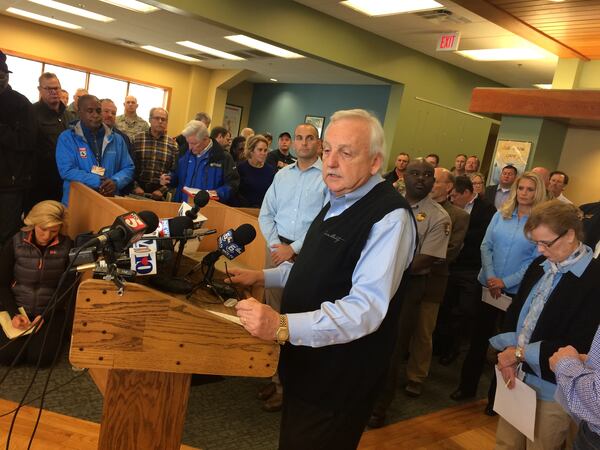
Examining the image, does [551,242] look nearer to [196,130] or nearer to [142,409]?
[142,409]

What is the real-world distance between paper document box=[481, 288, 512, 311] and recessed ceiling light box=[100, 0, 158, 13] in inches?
277

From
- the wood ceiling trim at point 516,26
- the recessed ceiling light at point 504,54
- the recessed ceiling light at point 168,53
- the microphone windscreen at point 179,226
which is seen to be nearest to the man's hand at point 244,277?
the microphone windscreen at point 179,226

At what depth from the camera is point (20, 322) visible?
2961mm

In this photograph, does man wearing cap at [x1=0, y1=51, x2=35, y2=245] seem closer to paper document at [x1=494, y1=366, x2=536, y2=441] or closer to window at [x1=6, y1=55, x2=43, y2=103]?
paper document at [x1=494, y1=366, x2=536, y2=441]

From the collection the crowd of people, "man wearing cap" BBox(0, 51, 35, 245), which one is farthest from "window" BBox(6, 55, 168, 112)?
"man wearing cap" BBox(0, 51, 35, 245)

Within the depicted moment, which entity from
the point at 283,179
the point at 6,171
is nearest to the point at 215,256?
the point at 283,179

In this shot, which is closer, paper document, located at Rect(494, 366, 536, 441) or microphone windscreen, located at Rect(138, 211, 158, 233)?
microphone windscreen, located at Rect(138, 211, 158, 233)

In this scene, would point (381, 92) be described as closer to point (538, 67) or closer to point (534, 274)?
point (538, 67)

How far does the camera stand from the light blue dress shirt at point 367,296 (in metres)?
1.35

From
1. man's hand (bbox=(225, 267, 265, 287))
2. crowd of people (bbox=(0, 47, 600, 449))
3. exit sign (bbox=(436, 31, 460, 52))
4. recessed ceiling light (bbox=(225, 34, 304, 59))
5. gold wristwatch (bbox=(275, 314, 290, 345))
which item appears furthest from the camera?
recessed ceiling light (bbox=(225, 34, 304, 59))

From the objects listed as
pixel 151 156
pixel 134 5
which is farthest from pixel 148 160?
pixel 134 5

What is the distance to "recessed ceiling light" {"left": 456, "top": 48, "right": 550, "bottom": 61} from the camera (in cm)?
723

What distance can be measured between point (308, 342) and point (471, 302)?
124 inches

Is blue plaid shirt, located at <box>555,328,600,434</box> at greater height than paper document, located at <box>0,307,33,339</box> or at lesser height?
greater
